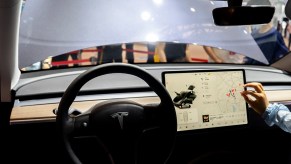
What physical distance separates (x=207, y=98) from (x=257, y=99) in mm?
344

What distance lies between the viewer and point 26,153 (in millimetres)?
2822

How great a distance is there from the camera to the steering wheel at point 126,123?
74.3 inches

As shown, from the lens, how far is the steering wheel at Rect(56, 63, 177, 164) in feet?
6.19

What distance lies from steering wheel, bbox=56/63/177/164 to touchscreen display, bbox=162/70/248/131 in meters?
0.65

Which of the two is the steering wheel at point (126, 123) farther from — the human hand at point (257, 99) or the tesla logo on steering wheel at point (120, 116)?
the human hand at point (257, 99)

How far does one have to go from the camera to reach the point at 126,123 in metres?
1.93

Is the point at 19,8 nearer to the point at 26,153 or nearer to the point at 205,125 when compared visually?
the point at 26,153

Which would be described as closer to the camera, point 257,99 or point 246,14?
point 246,14

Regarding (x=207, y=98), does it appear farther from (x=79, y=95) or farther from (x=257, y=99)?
(x=79, y=95)

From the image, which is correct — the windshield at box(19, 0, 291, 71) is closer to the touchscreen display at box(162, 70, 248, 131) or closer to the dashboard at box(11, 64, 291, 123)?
the dashboard at box(11, 64, 291, 123)

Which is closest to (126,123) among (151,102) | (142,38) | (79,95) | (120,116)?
(120,116)

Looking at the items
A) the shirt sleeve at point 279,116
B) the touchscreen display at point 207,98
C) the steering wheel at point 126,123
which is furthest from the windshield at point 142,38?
the steering wheel at point 126,123

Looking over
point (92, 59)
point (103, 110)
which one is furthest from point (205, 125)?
point (92, 59)

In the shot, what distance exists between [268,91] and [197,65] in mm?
766
